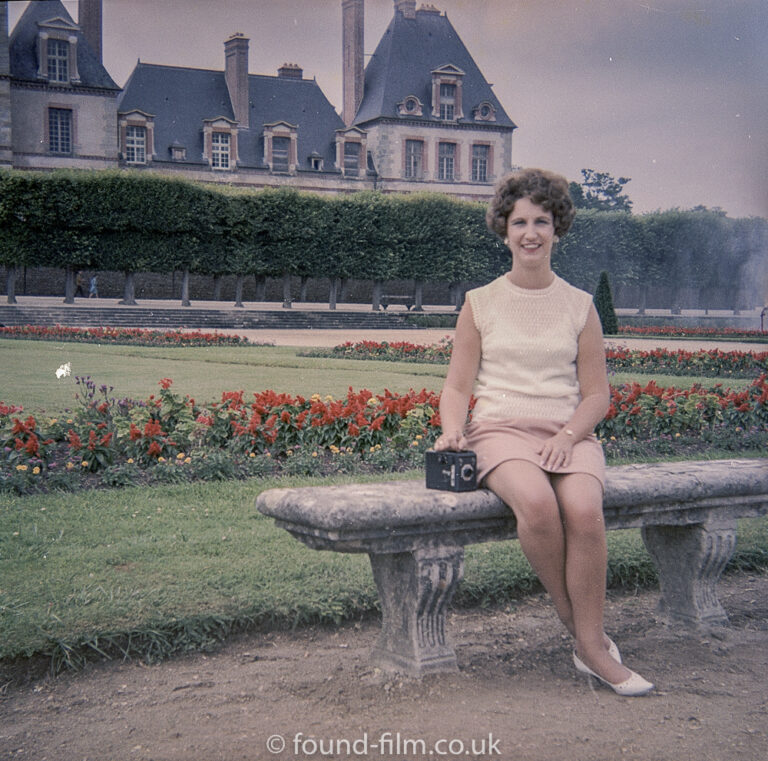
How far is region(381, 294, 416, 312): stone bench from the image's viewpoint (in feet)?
28.8

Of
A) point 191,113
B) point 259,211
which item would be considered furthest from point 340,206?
point 191,113

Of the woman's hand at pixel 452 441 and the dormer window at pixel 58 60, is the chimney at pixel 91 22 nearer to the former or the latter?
the dormer window at pixel 58 60

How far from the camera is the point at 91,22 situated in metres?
3.53

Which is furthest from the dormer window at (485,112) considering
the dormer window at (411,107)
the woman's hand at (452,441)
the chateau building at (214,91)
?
the woman's hand at (452,441)

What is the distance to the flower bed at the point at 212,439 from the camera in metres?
4.28

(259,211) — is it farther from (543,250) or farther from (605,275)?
(543,250)

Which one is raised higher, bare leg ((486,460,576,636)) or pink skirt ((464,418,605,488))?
pink skirt ((464,418,605,488))

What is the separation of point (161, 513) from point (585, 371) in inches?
79.4

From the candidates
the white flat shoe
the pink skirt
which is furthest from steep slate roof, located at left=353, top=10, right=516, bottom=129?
the white flat shoe

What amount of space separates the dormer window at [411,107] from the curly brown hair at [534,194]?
259 cm

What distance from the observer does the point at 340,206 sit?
1978 cm

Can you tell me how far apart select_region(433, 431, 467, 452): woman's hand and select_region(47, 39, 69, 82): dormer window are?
2188mm

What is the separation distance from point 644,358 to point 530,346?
814 cm

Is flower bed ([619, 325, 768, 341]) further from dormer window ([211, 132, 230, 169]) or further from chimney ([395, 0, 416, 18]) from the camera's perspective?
chimney ([395, 0, 416, 18])
